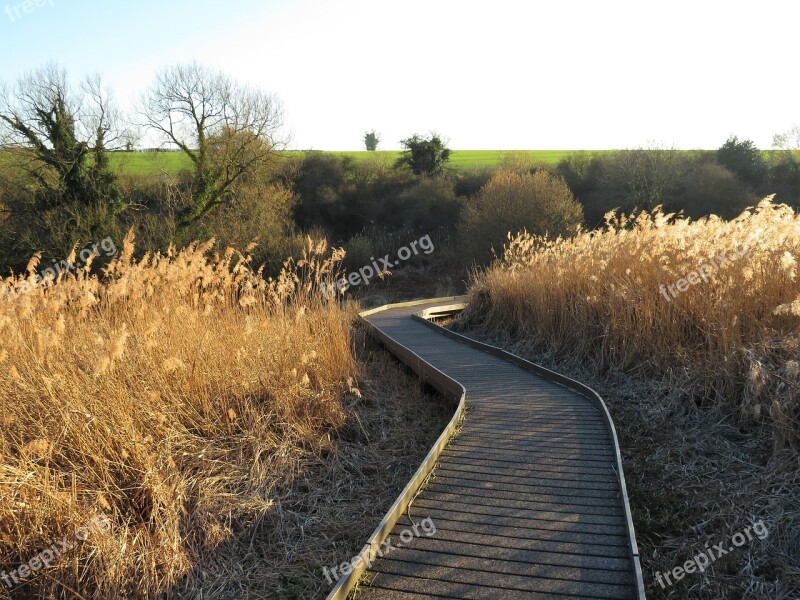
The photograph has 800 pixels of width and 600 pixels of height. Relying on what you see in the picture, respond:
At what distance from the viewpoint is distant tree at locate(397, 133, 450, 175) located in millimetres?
35375

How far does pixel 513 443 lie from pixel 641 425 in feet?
4.82

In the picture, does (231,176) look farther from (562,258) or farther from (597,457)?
(597,457)

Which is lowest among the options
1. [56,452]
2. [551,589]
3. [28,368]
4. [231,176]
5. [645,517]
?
[645,517]

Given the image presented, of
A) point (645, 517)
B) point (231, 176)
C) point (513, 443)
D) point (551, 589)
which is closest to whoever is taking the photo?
point (551, 589)

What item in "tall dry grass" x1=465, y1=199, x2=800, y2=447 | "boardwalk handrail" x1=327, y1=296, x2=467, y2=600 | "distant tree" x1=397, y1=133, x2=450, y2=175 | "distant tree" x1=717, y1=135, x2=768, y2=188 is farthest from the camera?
"distant tree" x1=397, y1=133, x2=450, y2=175

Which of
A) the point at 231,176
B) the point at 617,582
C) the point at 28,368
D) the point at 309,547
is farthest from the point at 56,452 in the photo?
the point at 231,176

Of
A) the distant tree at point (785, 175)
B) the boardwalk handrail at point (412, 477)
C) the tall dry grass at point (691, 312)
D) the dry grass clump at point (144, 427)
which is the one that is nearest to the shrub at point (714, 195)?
the distant tree at point (785, 175)

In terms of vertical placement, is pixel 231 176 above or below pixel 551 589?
above

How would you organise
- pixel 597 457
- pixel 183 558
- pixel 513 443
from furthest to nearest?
pixel 513 443
pixel 597 457
pixel 183 558

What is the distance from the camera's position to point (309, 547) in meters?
3.82
